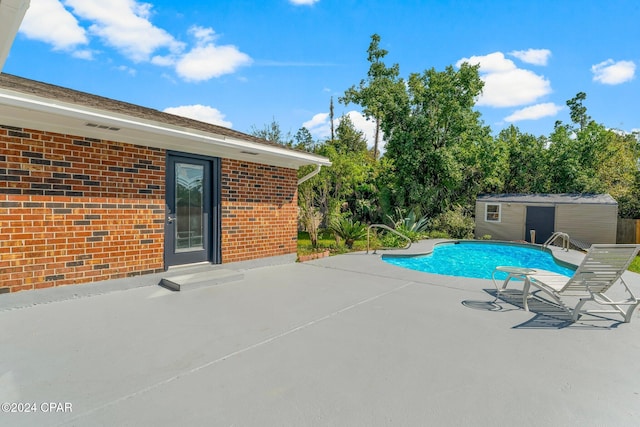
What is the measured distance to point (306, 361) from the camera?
10.4 ft

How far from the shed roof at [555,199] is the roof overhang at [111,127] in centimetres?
1497

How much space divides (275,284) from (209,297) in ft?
4.35

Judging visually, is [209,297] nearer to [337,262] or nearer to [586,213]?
[337,262]

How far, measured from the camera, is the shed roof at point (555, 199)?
15727 millimetres

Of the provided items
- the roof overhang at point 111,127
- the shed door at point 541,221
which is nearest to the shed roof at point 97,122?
the roof overhang at point 111,127

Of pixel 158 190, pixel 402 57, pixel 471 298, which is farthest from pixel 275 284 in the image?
pixel 402 57

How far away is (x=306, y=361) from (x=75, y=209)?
4.34m

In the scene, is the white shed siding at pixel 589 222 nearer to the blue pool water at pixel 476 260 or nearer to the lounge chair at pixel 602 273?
the blue pool water at pixel 476 260

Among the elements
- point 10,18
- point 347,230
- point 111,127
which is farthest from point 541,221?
point 10,18

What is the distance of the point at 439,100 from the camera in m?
17.9

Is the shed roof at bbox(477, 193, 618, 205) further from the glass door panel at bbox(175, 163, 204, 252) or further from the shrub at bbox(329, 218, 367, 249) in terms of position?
the glass door panel at bbox(175, 163, 204, 252)

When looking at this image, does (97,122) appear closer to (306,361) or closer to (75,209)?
(75,209)

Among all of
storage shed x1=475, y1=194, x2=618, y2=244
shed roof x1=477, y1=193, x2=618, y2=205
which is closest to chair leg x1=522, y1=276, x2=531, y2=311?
storage shed x1=475, y1=194, x2=618, y2=244

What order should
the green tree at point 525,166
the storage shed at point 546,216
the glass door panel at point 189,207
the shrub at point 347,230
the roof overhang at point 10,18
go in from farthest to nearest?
1. the green tree at point 525,166
2. the storage shed at point 546,216
3. the shrub at point 347,230
4. the glass door panel at point 189,207
5. the roof overhang at point 10,18
